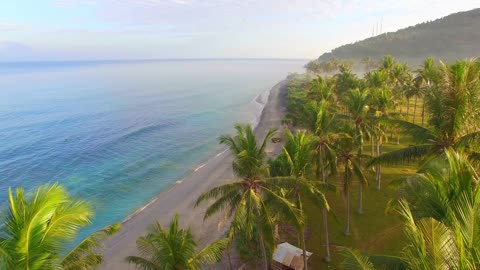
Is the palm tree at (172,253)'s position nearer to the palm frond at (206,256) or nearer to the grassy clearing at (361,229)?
the palm frond at (206,256)

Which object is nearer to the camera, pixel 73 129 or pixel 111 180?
pixel 111 180

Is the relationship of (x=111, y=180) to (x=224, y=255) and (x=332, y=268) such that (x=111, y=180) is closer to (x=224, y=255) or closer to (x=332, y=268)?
(x=224, y=255)

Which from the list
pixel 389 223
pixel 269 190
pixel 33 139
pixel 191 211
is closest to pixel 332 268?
pixel 389 223

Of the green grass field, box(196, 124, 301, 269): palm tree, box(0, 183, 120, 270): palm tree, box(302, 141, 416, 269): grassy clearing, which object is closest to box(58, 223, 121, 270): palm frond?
box(0, 183, 120, 270): palm tree

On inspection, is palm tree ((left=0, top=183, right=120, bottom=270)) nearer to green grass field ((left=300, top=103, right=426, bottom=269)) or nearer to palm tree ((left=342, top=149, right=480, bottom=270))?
palm tree ((left=342, top=149, right=480, bottom=270))

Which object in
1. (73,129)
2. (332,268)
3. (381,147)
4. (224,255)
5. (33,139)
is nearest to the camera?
(332,268)

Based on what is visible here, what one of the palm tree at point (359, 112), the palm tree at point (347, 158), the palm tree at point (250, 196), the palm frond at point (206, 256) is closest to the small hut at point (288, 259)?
the palm tree at point (250, 196)
